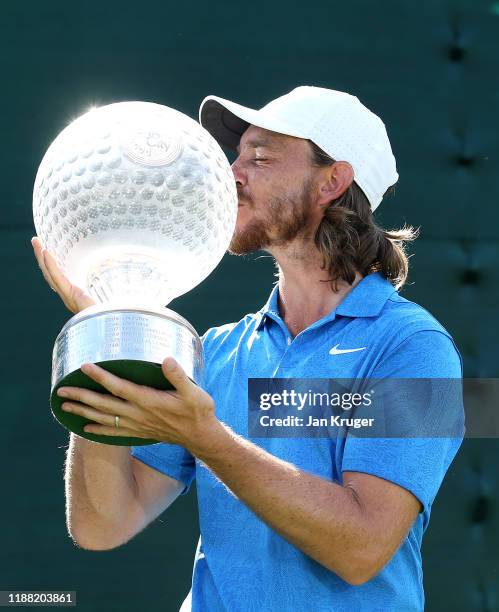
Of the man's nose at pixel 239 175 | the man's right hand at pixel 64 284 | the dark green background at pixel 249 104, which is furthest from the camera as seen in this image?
the dark green background at pixel 249 104

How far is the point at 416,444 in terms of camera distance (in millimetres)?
1307

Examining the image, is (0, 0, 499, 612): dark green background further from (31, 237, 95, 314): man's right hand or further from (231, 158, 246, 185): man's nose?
(31, 237, 95, 314): man's right hand

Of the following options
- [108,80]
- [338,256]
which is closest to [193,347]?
[338,256]

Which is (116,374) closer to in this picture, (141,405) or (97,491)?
(141,405)

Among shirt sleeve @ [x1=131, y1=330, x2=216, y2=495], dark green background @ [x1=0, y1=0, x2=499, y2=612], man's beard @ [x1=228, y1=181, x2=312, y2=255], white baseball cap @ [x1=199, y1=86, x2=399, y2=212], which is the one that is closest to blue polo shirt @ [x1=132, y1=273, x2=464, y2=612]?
shirt sleeve @ [x1=131, y1=330, x2=216, y2=495]

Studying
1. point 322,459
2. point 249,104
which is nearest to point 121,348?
point 322,459

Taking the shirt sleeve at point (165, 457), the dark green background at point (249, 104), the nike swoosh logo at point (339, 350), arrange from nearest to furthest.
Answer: the nike swoosh logo at point (339, 350), the shirt sleeve at point (165, 457), the dark green background at point (249, 104)

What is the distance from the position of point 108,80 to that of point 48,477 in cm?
70

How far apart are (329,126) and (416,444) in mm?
605

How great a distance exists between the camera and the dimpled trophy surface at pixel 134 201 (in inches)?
42.0

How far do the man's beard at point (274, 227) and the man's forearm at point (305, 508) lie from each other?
0.49m

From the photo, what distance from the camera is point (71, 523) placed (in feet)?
4.95

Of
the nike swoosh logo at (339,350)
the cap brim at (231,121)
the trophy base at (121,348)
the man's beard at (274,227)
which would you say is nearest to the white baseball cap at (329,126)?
the cap brim at (231,121)

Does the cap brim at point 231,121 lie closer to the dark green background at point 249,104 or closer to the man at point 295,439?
the man at point 295,439
